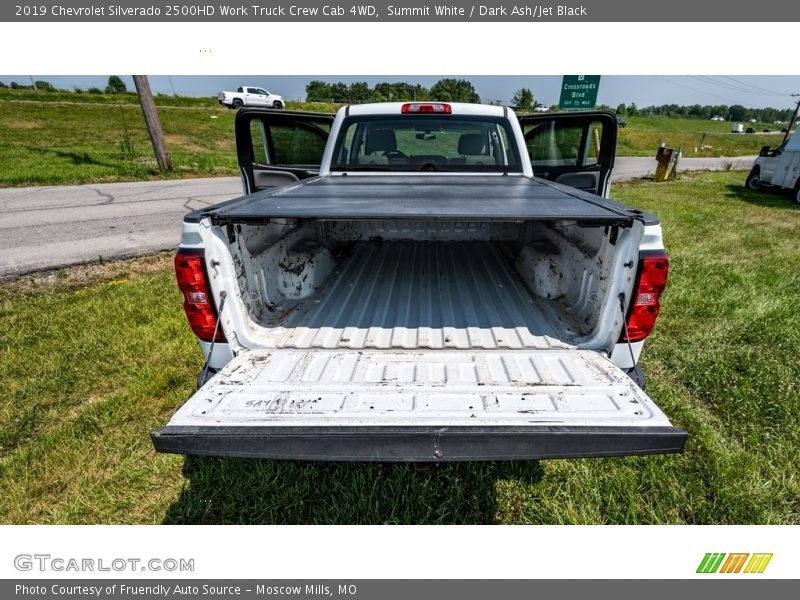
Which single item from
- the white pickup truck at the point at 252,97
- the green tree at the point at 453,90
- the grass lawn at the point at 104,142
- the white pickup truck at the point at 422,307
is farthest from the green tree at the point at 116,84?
the white pickup truck at the point at 422,307

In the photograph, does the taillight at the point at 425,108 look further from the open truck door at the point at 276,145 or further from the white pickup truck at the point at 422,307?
the open truck door at the point at 276,145

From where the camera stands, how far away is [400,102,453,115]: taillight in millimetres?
3766

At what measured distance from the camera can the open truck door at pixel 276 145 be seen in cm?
370

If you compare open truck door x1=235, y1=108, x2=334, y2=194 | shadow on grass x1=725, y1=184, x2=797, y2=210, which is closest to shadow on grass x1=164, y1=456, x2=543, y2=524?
open truck door x1=235, y1=108, x2=334, y2=194

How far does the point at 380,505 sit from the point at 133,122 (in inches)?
1261

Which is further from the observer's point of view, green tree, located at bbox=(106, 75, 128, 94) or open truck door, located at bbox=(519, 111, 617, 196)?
green tree, located at bbox=(106, 75, 128, 94)

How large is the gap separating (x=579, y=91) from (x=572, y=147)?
9.56 m

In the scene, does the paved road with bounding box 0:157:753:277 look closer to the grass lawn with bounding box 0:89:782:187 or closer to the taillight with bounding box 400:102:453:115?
the grass lawn with bounding box 0:89:782:187

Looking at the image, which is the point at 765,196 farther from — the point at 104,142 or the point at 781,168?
the point at 104,142

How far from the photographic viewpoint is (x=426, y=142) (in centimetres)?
398

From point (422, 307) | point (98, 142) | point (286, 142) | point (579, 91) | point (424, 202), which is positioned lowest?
point (98, 142)

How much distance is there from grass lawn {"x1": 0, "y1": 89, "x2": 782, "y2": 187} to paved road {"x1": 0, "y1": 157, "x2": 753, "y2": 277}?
1891mm

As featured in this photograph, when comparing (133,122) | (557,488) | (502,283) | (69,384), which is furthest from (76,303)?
(133,122)

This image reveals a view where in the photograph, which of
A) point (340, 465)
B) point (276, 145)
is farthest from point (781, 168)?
point (340, 465)
